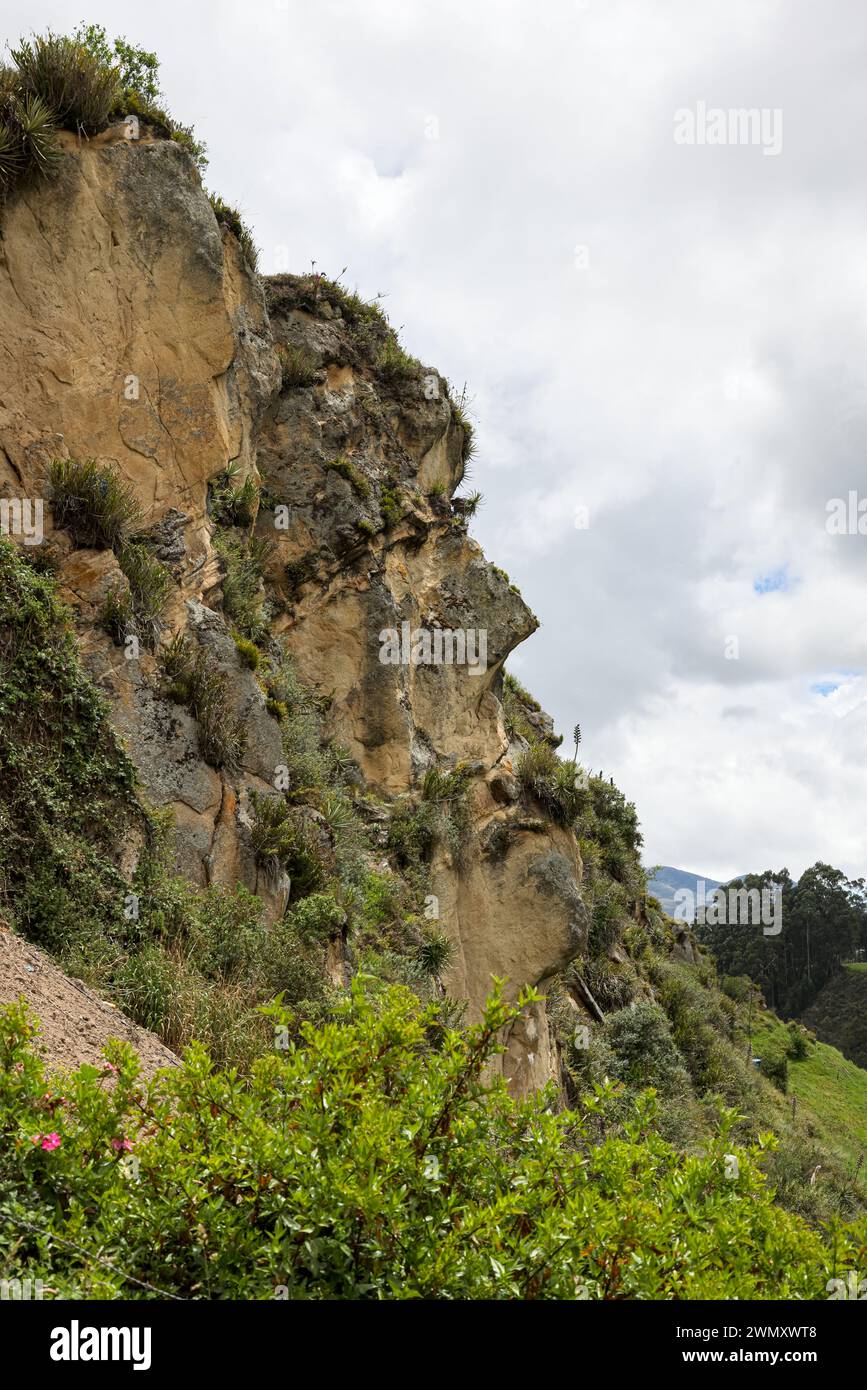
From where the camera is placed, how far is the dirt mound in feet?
17.5

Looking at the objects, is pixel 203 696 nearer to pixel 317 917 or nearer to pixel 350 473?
pixel 317 917

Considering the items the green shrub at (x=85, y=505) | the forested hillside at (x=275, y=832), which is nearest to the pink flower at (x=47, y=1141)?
the forested hillside at (x=275, y=832)

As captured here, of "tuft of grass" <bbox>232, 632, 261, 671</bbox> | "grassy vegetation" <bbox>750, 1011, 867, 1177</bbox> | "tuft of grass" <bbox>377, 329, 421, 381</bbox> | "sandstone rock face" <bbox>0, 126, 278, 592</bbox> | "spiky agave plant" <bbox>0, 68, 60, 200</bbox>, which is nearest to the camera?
"spiky agave plant" <bbox>0, 68, 60, 200</bbox>

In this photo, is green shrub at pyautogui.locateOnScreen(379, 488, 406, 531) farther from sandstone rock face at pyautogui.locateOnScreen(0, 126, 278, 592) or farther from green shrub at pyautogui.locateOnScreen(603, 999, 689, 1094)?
green shrub at pyautogui.locateOnScreen(603, 999, 689, 1094)

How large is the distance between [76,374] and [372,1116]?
1035 centimetres

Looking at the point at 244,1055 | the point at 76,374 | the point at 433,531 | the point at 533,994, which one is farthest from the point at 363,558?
the point at 533,994

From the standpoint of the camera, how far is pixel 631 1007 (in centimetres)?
2258

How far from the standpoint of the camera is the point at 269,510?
1484 centimetres

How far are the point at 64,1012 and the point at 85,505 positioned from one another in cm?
591

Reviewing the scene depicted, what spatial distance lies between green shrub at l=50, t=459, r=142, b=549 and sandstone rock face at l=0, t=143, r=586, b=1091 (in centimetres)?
18

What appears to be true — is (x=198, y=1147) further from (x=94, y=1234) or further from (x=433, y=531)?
(x=433, y=531)

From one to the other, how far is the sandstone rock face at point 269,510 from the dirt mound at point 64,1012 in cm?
257

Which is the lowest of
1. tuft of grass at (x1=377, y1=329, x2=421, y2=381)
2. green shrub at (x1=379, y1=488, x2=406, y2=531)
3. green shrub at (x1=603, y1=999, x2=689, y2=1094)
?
green shrub at (x1=603, y1=999, x2=689, y2=1094)
